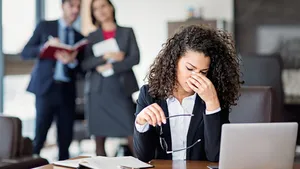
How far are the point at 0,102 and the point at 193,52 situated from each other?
3814 millimetres

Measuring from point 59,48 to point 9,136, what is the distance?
1668 mm

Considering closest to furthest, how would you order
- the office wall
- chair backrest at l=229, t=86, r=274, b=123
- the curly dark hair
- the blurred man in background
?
the curly dark hair, chair backrest at l=229, t=86, r=274, b=123, the blurred man in background, the office wall

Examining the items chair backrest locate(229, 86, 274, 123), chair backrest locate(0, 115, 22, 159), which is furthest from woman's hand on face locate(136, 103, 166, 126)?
chair backrest locate(0, 115, 22, 159)

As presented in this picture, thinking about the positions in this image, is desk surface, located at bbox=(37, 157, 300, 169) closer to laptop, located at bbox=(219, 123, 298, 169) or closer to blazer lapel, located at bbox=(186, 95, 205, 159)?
blazer lapel, located at bbox=(186, 95, 205, 159)

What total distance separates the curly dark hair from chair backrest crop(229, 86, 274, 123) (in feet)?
0.95

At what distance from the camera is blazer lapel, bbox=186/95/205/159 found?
7.89 ft

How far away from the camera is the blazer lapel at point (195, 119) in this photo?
2.41m

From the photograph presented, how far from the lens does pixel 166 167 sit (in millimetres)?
2154

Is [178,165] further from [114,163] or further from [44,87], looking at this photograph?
[44,87]

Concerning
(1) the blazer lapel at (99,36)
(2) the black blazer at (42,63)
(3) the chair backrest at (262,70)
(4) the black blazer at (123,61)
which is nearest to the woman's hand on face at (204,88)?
(3) the chair backrest at (262,70)

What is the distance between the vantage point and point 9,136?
3102 millimetres

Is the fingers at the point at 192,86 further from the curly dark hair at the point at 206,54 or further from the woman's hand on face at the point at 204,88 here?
the curly dark hair at the point at 206,54

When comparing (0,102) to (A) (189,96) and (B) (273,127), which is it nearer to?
(A) (189,96)

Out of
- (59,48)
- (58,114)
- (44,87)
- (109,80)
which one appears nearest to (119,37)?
(109,80)
